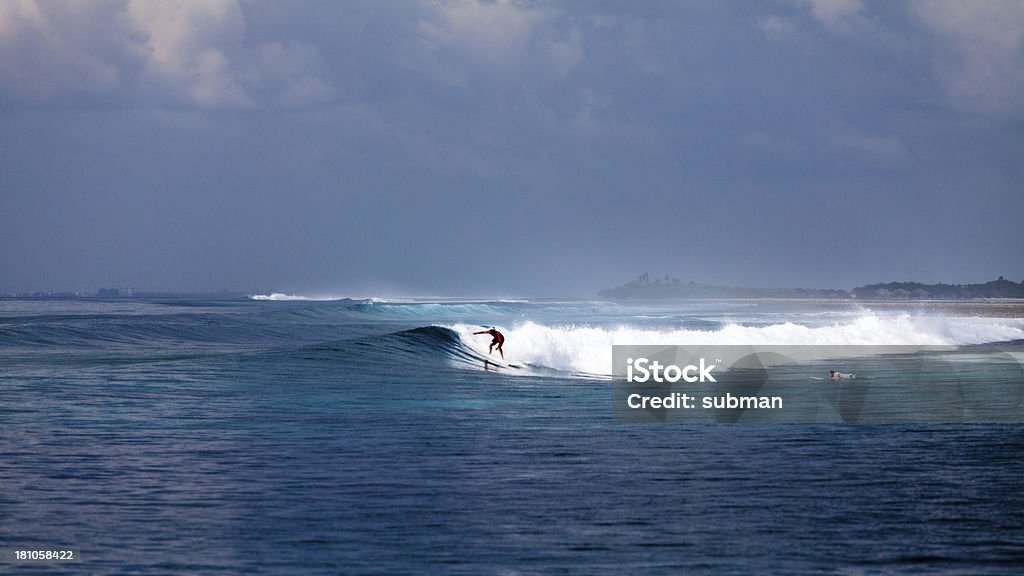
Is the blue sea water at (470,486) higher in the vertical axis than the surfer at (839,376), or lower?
lower

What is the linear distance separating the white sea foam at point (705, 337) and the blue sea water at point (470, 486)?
9459 millimetres

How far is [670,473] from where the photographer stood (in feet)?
37.3

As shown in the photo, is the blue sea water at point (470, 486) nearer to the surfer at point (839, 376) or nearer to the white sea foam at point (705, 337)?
the surfer at point (839, 376)

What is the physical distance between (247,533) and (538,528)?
8.12 feet

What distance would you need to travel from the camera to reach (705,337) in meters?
43.2

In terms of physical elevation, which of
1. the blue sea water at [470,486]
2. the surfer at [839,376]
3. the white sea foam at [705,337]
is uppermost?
the white sea foam at [705,337]

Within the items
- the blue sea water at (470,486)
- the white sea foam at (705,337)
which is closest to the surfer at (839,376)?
the white sea foam at (705,337)

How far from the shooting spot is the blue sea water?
7.99 metres

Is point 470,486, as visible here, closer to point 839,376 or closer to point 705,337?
point 839,376

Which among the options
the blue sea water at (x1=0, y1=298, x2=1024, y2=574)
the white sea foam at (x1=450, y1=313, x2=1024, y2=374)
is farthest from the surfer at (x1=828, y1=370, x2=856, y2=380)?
the blue sea water at (x1=0, y1=298, x2=1024, y2=574)

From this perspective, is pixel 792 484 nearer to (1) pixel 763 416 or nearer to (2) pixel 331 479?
(2) pixel 331 479

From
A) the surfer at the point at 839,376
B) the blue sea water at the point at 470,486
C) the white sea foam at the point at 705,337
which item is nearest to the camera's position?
the blue sea water at the point at 470,486

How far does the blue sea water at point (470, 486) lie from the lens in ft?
26.2

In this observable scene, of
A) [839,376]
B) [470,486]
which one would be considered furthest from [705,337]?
[470,486]
